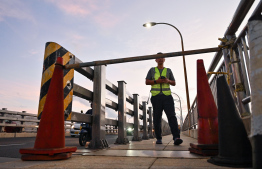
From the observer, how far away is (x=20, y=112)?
46.2 feet

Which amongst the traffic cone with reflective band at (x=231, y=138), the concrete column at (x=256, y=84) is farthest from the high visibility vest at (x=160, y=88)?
the concrete column at (x=256, y=84)

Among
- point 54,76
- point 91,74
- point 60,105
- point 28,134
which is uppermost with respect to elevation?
point 91,74

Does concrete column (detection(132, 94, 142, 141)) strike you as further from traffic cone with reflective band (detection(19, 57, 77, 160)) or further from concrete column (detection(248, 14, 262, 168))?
concrete column (detection(248, 14, 262, 168))

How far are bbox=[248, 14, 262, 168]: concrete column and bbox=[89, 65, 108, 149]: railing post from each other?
2819 millimetres

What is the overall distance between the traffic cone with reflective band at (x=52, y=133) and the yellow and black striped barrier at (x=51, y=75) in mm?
288

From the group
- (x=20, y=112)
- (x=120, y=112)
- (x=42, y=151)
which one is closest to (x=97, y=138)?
(x=42, y=151)

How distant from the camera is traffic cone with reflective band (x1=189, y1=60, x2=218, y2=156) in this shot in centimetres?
238

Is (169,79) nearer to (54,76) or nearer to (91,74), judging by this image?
(91,74)

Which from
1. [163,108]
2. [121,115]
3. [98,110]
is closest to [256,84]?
[98,110]

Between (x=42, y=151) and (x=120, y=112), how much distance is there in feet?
11.4

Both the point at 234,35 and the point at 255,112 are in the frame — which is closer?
the point at 255,112

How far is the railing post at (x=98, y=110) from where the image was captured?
3688 millimetres

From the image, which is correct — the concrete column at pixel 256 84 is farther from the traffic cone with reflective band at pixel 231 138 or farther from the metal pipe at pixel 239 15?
the metal pipe at pixel 239 15

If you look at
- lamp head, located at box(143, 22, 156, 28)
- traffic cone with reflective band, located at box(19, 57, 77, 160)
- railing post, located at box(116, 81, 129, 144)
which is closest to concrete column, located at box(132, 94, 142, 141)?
railing post, located at box(116, 81, 129, 144)
